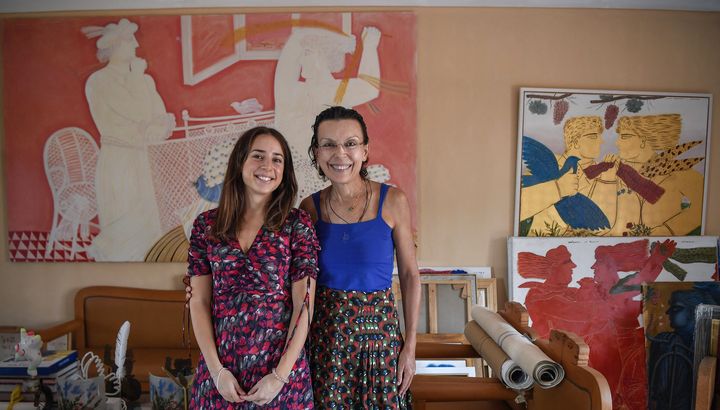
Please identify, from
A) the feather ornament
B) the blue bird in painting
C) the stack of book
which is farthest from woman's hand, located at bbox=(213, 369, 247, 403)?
the blue bird in painting

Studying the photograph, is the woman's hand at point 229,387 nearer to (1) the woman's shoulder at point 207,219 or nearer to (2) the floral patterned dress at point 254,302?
(2) the floral patterned dress at point 254,302

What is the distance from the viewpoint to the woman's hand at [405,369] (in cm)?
145

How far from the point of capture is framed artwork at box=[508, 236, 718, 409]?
283cm

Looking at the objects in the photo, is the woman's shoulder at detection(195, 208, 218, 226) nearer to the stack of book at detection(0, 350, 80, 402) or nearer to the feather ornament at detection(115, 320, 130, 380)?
the feather ornament at detection(115, 320, 130, 380)

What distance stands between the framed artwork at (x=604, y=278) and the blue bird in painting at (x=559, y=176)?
0.37 ft

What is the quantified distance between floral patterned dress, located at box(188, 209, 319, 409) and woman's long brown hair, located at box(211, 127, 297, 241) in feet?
0.11

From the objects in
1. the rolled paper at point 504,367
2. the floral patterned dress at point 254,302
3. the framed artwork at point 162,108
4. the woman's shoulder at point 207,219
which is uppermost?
the framed artwork at point 162,108

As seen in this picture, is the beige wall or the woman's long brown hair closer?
the woman's long brown hair

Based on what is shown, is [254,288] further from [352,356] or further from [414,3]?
[414,3]

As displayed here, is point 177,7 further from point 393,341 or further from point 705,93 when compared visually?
point 705,93

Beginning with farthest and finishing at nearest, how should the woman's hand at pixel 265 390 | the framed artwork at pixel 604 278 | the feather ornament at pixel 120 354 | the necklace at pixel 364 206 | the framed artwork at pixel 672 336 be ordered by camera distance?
1. the framed artwork at pixel 604 278
2. the framed artwork at pixel 672 336
3. the feather ornament at pixel 120 354
4. the necklace at pixel 364 206
5. the woman's hand at pixel 265 390

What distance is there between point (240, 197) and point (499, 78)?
6.77 feet

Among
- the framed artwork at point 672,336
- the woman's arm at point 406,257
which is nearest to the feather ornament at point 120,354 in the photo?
the woman's arm at point 406,257

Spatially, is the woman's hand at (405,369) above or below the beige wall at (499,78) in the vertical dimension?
below
